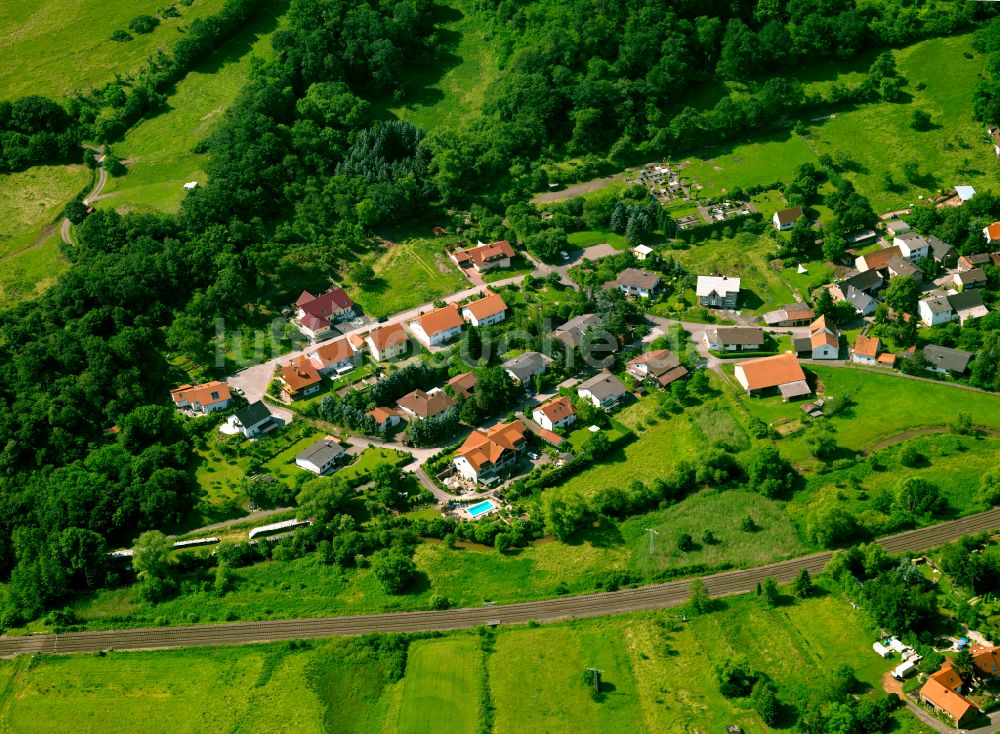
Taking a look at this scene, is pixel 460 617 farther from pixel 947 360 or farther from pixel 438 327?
pixel 947 360

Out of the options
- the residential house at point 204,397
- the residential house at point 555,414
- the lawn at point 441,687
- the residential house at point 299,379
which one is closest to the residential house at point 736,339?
the residential house at point 555,414

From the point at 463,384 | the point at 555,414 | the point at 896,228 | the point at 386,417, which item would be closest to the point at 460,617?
the point at 555,414

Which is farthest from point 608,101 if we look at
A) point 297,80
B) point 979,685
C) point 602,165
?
point 979,685

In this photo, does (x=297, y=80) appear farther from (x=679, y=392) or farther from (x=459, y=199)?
(x=679, y=392)

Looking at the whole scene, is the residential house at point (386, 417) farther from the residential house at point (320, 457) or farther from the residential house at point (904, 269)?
the residential house at point (904, 269)

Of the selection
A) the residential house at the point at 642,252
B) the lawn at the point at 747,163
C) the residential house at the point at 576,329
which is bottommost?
the residential house at the point at 576,329

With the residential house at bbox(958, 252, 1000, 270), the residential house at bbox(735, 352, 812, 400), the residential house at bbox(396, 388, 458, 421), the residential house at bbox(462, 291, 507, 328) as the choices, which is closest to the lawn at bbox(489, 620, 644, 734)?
the residential house at bbox(396, 388, 458, 421)
